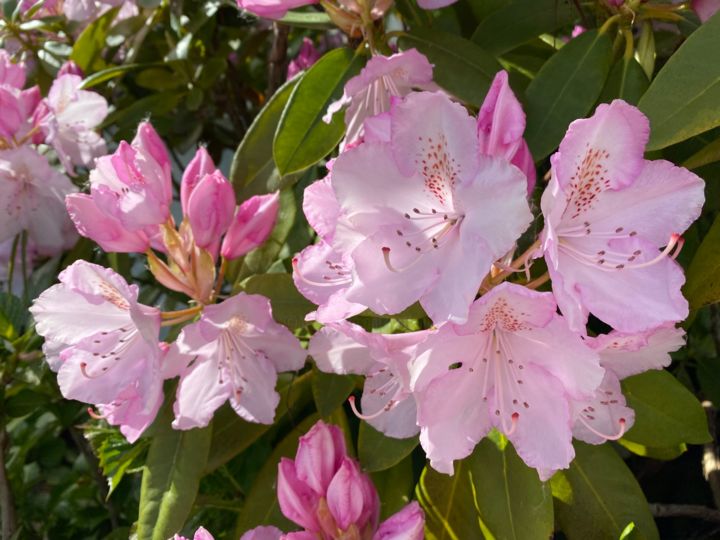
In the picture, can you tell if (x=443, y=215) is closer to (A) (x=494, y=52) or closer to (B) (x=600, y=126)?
(B) (x=600, y=126)

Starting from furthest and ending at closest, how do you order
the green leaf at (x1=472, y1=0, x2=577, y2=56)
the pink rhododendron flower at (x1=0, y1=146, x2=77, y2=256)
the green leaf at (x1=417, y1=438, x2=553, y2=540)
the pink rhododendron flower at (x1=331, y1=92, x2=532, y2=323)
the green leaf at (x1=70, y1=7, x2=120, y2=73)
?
the green leaf at (x1=70, y1=7, x2=120, y2=73) → the pink rhododendron flower at (x1=0, y1=146, x2=77, y2=256) → the green leaf at (x1=472, y1=0, x2=577, y2=56) → the green leaf at (x1=417, y1=438, x2=553, y2=540) → the pink rhododendron flower at (x1=331, y1=92, x2=532, y2=323)

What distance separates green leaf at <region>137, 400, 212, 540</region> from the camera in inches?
38.1

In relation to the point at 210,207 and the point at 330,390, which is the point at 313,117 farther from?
the point at 330,390

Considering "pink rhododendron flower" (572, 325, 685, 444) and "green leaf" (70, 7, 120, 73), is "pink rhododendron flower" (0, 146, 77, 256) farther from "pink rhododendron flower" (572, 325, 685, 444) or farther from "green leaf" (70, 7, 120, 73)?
"pink rhododendron flower" (572, 325, 685, 444)

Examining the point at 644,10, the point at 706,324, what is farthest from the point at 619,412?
the point at 706,324

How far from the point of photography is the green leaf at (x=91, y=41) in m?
1.42

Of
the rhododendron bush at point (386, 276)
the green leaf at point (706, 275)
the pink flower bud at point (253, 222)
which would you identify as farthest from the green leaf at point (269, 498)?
the green leaf at point (706, 275)

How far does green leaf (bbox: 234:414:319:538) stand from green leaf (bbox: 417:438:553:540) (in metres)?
0.17

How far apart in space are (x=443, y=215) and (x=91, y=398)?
421mm

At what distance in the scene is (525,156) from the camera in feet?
2.50

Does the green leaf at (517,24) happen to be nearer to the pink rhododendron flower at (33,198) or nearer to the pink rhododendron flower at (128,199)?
the pink rhododendron flower at (128,199)

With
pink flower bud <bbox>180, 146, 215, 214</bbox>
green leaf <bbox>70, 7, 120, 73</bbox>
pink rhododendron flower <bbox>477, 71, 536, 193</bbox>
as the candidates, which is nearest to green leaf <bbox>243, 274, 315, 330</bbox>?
pink flower bud <bbox>180, 146, 215, 214</bbox>

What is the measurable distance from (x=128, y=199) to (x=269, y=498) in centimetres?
39

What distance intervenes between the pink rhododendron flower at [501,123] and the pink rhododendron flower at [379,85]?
7.8 inches
